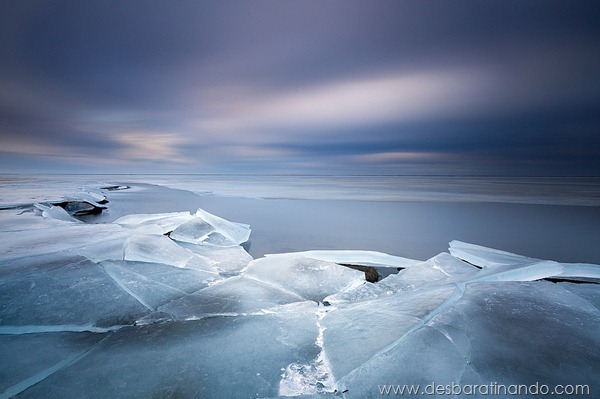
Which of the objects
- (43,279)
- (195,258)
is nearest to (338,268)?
(195,258)

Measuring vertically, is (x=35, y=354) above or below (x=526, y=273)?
below

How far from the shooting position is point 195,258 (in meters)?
3.50

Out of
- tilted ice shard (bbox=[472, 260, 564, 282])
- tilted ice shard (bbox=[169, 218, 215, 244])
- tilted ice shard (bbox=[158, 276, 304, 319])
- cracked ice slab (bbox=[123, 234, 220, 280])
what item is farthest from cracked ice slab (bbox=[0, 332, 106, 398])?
tilted ice shard (bbox=[472, 260, 564, 282])

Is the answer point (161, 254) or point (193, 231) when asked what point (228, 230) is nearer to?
point (193, 231)

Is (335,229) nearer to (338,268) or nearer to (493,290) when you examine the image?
(338,268)

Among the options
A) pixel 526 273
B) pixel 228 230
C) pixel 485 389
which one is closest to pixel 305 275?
pixel 485 389

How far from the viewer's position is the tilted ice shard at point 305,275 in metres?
2.73

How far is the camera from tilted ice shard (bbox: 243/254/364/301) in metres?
2.73

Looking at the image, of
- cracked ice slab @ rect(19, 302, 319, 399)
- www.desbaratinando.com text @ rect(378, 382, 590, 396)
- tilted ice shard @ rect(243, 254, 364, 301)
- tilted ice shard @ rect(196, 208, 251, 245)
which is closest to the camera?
www.desbaratinando.com text @ rect(378, 382, 590, 396)

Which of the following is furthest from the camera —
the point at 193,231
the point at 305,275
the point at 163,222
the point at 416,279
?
the point at 163,222

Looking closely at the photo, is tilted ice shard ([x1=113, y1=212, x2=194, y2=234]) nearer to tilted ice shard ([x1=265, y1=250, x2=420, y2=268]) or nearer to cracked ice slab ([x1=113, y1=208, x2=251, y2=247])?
cracked ice slab ([x1=113, y1=208, x2=251, y2=247])

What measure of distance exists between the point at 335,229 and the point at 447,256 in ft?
11.2

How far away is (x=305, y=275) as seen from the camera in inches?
119

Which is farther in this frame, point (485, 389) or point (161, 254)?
point (161, 254)
